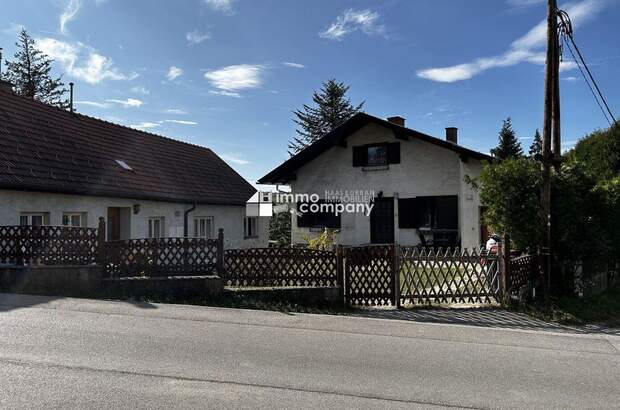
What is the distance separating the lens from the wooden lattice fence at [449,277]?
31.3 feet

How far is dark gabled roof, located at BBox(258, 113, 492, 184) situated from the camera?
18781 millimetres

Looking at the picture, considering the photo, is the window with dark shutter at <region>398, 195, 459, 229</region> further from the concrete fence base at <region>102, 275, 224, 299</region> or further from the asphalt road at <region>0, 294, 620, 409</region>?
the concrete fence base at <region>102, 275, 224, 299</region>

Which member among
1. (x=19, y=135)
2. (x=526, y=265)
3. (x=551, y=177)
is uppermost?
(x=19, y=135)

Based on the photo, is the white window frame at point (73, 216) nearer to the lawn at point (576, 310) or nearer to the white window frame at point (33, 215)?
the white window frame at point (33, 215)

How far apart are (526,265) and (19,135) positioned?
44.1 feet

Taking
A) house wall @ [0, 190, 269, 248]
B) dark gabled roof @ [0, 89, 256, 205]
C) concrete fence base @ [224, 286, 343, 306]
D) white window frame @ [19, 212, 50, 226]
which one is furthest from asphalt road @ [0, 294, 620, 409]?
dark gabled roof @ [0, 89, 256, 205]

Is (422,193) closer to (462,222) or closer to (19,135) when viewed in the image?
(462,222)

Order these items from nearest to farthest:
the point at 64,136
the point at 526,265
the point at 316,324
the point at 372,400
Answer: the point at 372,400 → the point at 316,324 → the point at 526,265 → the point at 64,136

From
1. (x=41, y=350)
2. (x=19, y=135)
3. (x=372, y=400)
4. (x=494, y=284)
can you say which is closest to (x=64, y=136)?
(x=19, y=135)

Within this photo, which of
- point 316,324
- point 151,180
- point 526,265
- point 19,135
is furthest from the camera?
point 151,180

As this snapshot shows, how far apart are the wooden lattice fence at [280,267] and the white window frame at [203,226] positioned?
10.3 metres

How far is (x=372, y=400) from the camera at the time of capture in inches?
180

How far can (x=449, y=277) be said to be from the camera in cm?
977

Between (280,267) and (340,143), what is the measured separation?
41.3 feet
